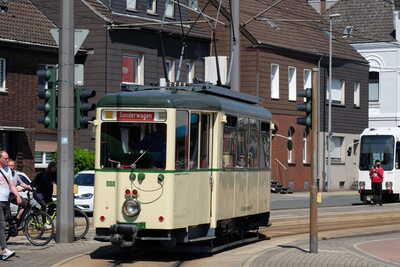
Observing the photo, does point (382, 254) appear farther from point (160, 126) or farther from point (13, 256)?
point (13, 256)

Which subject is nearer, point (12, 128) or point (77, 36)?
point (77, 36)

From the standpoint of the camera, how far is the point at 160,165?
55.3 ft

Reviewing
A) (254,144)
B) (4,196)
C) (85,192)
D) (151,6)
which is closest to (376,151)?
(151,6)

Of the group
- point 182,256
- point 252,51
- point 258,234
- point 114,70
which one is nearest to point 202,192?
point 182,256

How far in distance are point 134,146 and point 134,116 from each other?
502mm

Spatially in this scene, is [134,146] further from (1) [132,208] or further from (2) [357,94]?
(2) [357,94]

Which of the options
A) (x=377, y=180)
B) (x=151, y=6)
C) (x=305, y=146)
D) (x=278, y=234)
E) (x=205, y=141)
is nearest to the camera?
(x=205, y=141)

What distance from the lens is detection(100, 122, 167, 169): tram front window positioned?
1691 cm

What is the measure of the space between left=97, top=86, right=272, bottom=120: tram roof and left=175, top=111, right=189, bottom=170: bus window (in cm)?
18

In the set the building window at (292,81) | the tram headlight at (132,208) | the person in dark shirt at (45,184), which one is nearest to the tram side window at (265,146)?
the person in dark shirt at (45,184)

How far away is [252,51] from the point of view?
51.5 m

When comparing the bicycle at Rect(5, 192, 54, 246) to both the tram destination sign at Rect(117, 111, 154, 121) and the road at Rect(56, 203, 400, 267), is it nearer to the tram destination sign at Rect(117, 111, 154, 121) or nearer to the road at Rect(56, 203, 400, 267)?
the road at Rect(56, 203, 400, 267)

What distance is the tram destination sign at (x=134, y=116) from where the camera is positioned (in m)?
17.0

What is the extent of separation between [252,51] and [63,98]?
104 feet
